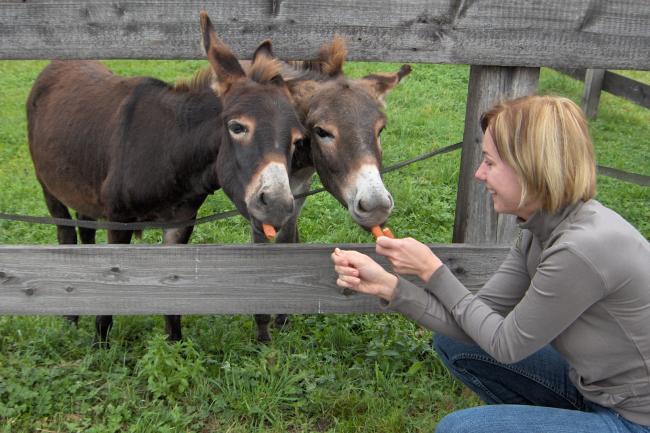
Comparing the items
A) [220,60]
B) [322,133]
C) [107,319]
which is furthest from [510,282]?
[107,319]

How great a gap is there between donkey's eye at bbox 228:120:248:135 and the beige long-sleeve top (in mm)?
1251

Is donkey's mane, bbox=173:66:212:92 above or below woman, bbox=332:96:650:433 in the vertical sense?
above

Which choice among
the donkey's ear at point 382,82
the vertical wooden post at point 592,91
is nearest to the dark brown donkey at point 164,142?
the donkey's ear at point 382,82

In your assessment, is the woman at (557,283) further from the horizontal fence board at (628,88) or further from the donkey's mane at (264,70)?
the horizontal fence board at (628,88)

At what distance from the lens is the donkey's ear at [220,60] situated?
249 cm

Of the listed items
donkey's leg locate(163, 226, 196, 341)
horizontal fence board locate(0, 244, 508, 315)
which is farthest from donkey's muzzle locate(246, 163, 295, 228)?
donkey's leg locate(163, 226, 196, 341)

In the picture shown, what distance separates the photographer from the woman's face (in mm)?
2168

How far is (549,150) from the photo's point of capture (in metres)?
2.03

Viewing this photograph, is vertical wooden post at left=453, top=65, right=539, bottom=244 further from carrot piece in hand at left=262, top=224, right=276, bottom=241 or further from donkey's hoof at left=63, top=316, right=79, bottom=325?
donkey's hoof at left=63, top=316, right=79, bottom=325

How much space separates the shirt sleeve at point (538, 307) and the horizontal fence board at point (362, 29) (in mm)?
1002

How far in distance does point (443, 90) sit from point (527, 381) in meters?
7.78

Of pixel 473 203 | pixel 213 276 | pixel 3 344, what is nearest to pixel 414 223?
pixel 473 203

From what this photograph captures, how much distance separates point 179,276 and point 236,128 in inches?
28.1

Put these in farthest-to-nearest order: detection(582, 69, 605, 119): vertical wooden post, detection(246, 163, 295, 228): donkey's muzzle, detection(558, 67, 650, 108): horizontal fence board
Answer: detection(582, 69, 605, 119): vertical wooden post → detection(558, 67, 650, 108): horizontal fence board → detection(246, 163, 295, 228): donkey's muzzle
